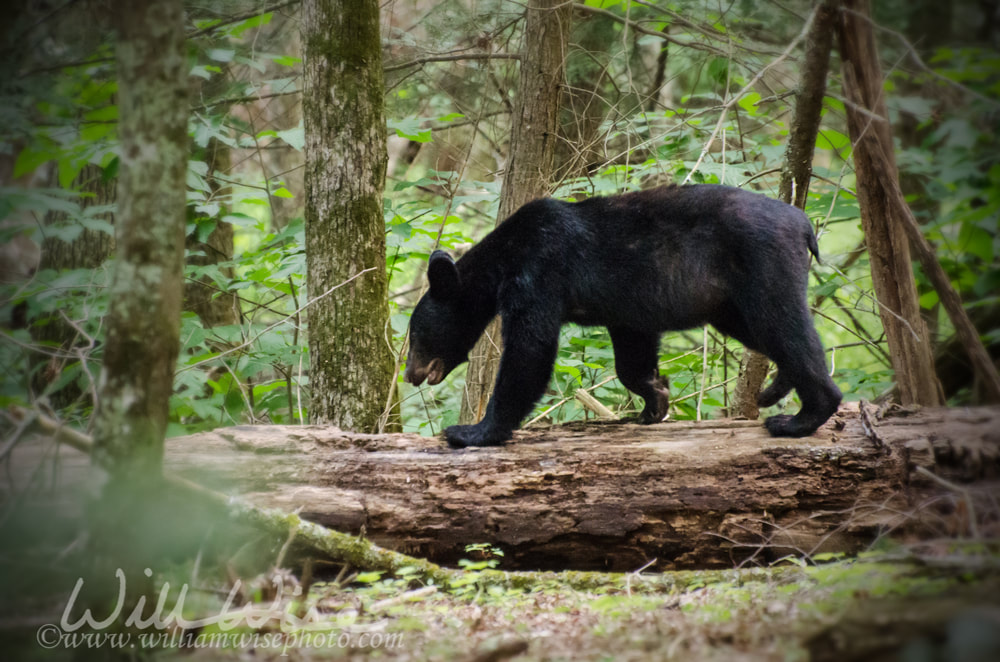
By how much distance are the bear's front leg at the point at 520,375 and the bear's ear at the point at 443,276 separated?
2.28 ft

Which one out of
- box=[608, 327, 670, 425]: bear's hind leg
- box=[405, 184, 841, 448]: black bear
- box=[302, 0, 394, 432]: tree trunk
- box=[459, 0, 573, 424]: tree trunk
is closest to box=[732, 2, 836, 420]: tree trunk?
box=[405, 184, 841, 448]: black bear

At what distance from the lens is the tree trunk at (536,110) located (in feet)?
18.8

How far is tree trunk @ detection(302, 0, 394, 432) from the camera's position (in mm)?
4980

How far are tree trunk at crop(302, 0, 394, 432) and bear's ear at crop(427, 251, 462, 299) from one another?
47cm

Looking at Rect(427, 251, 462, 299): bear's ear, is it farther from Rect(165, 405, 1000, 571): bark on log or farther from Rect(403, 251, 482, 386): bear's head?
Rect(165, 405, 1000, 571): bark on log

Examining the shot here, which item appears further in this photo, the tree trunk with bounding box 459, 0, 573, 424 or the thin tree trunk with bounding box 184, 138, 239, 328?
the thin tree trunk with bounding box 184, 138, 239, 328

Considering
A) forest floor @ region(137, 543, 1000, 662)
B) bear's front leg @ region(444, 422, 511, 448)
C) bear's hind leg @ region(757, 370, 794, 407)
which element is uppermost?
bear's hind leg @ region(757, 370, 794, 407)

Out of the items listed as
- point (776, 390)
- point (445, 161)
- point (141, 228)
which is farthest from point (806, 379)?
point (445, 161)

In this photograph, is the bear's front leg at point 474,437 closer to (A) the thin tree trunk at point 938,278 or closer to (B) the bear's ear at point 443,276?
(B) the bear's ear at point 443,276

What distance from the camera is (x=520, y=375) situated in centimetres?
455

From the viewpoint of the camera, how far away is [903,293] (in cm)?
461

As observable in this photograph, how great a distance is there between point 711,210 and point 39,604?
162 inches

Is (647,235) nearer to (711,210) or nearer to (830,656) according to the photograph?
(711,210)

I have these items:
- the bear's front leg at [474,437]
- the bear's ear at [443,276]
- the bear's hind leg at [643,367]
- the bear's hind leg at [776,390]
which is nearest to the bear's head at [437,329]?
the bear's ear at [443,276]
